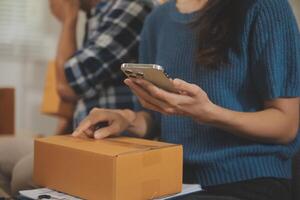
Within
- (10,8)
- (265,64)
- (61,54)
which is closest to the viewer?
(265,64)

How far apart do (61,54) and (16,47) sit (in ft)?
2.24

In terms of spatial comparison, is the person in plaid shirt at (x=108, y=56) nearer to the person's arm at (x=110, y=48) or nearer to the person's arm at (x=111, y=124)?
the person's arm at (x=110, y=48)

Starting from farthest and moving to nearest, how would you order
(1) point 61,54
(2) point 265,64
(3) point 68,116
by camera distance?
1. (3) point 68,116
2. (1) point 61,54
3. (2) point 265,64

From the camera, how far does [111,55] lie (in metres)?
1.45

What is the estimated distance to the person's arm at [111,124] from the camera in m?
0.98

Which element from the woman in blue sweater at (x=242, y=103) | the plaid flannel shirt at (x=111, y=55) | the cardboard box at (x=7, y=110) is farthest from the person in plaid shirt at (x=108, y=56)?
the woman in blue sweater at (x=242, y=103)

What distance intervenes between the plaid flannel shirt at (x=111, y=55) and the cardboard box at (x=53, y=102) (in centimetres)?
42

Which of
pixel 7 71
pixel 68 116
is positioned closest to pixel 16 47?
pixel 7 71

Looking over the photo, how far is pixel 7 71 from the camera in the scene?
7.68ft

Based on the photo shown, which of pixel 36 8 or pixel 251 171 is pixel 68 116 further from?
pixel 251 171

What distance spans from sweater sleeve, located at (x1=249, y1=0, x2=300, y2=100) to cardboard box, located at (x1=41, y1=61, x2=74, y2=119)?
3.52 feet

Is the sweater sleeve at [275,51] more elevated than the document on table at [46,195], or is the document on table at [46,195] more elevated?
the sweater sleeve at [275,51]

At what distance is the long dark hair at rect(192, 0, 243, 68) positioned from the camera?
39.1 inches

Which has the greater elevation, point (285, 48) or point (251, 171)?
point (285, 48)
